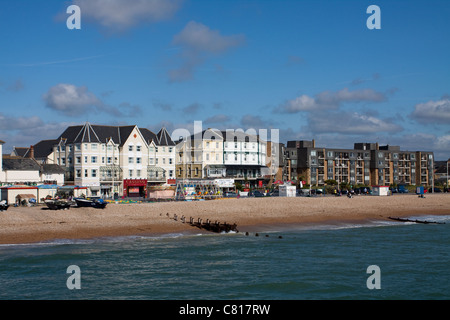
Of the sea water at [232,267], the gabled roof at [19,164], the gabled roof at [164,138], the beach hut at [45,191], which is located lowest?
the sea water at [232,267]

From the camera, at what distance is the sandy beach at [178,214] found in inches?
1635

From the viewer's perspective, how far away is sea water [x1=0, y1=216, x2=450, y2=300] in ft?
80.5

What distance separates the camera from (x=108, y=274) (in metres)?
27.8

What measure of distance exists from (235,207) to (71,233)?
20688 millimetres

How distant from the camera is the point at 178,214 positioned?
51.0m

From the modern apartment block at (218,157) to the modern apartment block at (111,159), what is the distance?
1355 cm

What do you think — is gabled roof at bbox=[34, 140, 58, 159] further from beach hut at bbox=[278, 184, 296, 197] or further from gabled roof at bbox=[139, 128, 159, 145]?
beach hut at bbox=[278, 184, 296, 197]

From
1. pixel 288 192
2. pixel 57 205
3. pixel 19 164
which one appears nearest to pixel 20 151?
pixel 19 164

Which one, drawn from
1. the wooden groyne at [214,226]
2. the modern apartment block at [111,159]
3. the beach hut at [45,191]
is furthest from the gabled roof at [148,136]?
the wooden groyne at [214,226]

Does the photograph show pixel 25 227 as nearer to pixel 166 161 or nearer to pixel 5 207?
pixel 5 207

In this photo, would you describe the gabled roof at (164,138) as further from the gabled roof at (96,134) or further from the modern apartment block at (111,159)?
the gabled roof at (96,134)

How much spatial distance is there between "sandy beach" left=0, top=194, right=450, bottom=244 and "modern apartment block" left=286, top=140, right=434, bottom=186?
2101 inches

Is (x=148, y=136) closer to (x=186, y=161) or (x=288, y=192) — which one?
(x=186, y=161)

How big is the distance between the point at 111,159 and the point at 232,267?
2090 inches
